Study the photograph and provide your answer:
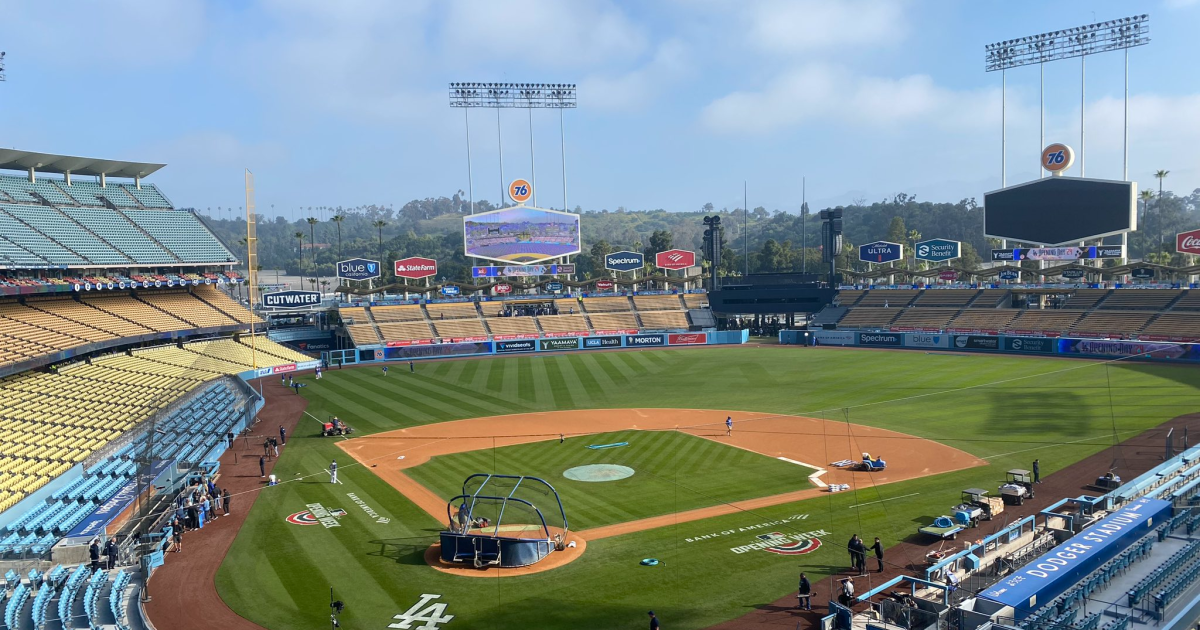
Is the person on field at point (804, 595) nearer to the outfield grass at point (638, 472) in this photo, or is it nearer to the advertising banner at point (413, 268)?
the outfield grass at point (638, 472)

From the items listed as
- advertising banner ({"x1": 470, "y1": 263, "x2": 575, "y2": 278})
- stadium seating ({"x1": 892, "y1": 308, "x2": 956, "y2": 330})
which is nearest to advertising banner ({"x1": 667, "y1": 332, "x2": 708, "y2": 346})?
advertising banner ({"x1": 470, "y1": 263, "x2": 575, "y2": 278})

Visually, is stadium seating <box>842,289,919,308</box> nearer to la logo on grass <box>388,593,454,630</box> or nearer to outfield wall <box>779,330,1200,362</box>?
outfield wall <box>779,330,1200,362</box>

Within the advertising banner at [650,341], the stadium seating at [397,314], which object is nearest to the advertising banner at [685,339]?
the advertising banner at [650,341]

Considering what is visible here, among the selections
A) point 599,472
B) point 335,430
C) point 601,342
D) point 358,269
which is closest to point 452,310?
point 358,269

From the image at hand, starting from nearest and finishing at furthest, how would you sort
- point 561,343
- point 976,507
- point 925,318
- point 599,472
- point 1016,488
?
point 976,507 < point 1016,488 < point 599,472 < point 925,318 < point 561,343

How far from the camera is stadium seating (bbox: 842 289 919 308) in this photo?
81.2m

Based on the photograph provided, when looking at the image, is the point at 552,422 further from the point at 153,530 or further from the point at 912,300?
the point at 912,300

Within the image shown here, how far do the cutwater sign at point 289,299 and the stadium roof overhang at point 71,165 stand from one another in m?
14.7

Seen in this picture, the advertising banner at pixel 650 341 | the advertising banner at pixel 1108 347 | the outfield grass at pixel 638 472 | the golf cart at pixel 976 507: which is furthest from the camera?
the advertising banner at pixel 650 341

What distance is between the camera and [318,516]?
1057 inches

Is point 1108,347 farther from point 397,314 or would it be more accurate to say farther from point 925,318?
point 397,314

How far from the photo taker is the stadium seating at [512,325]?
80.2 m

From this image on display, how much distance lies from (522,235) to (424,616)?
216 feet

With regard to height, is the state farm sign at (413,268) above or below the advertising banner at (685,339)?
above
